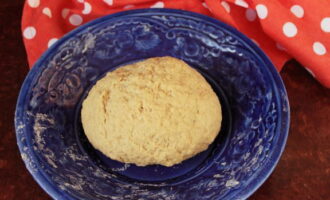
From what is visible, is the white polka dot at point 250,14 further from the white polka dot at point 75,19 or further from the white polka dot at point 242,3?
the white polka dot at point 75,19

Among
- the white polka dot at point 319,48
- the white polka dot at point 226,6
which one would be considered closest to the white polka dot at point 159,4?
the white polka dot at point 226,6

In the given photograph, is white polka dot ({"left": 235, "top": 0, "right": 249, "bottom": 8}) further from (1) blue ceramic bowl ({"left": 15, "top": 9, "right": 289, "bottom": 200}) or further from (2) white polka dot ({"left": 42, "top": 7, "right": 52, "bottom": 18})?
(2) white polka dot ({"left": 42, "top": 7, "right": 52, "bottom": 18})

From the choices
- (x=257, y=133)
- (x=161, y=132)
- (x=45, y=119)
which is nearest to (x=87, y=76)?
(x=45, y=119)

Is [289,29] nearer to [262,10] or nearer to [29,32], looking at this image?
[262,10]

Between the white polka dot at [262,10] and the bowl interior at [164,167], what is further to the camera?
the white polka dot at [262,10]

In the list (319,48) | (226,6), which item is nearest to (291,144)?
(319,48)

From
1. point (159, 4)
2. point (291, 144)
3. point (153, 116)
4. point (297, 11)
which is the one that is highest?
point (159, 4)
